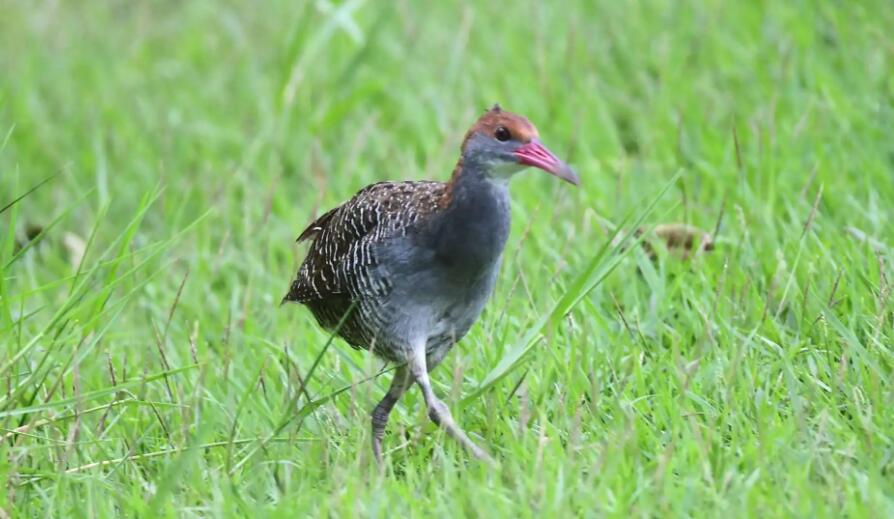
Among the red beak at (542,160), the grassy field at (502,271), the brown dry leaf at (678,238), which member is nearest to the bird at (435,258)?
the red beak at (542,160)

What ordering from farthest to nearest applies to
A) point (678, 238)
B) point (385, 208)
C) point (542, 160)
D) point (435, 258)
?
point (678, 238) < point (385, 208) < point (435, 258) < point (542, 160)

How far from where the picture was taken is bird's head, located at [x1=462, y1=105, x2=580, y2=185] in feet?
13.8

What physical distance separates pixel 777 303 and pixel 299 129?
3248mm

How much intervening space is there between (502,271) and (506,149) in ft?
4.38

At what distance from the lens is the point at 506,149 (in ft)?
14.0

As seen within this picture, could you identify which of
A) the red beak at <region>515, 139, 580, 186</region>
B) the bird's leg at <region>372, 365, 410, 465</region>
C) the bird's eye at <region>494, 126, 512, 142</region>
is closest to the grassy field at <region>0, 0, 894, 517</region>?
the bird's leg at <region>372, 365, 410, 465</region>

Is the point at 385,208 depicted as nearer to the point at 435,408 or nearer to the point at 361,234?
the point at 361,234

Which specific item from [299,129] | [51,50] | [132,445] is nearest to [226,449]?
[132,445]

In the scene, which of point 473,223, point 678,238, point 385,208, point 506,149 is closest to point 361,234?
point 385,208

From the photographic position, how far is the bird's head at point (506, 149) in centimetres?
420

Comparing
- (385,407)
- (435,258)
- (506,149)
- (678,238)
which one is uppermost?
(506,149)

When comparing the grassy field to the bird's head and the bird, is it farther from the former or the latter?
the bird's head

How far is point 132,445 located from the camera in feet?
14.2

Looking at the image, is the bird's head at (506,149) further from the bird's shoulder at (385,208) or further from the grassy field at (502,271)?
the grassy field at (502,271)
